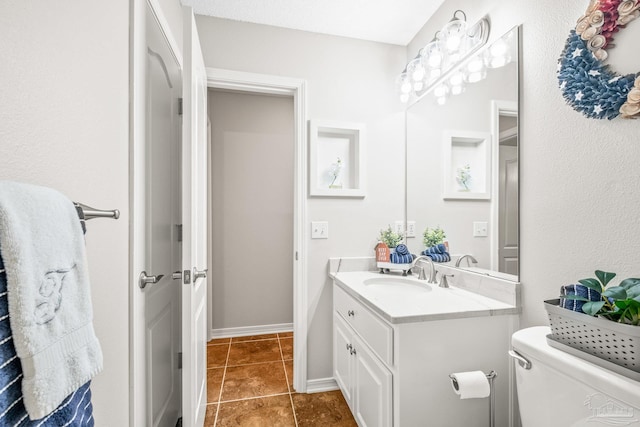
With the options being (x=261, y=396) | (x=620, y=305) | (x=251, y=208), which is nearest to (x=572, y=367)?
(x=620, y=305)

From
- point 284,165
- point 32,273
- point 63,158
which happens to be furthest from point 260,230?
point 32,273

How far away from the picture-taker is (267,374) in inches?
86.0

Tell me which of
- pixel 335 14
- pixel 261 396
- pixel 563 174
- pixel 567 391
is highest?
pixel 335 14

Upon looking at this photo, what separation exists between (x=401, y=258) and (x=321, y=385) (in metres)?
1.03

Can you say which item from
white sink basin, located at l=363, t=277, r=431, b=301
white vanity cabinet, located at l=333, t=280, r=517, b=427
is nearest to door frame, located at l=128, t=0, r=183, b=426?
white vanity cabinet, located at l=333, t=280, r=517, b=427

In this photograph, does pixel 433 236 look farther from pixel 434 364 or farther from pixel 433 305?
pixel 434 364

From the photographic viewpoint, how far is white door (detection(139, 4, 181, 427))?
117 cm

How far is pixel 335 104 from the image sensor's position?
2025 mm

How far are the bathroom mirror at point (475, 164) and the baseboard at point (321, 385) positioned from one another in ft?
3.50

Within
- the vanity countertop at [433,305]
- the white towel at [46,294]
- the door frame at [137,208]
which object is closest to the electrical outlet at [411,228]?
the vanity countertop at [433,305]

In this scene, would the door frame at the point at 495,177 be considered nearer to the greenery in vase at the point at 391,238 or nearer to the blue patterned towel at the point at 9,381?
the greenery in vase at the point at 391,238

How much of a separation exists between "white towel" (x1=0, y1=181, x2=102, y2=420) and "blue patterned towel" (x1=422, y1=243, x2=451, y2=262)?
5.37 feet

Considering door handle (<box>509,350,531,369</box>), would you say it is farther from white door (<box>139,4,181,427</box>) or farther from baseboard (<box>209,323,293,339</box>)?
baseboard (<box>209,323,293,339</box>)

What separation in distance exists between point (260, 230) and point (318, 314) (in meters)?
1.22
